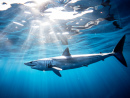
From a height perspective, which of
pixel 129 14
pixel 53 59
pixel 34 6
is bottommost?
pixel 53 59

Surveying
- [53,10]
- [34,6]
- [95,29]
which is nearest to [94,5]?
[53,10]

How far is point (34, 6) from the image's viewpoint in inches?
305

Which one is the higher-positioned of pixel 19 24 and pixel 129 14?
pixel 129 14

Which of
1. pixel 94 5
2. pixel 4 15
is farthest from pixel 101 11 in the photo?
pixel 4 15

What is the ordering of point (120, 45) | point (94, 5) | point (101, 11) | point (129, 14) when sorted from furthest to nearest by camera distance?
point (129, 14), point (101, 11), point (94, 5), point (120, 45)

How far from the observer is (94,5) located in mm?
8055

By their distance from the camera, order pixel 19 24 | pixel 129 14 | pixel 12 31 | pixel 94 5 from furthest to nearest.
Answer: pixel 12 31
pixel 19 24
pixel 129 14
pixel 94 5

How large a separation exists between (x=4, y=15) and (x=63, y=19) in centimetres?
717

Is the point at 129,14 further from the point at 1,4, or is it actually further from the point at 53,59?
the point at 1,4

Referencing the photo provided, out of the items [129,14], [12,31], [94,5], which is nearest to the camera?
[94,5]

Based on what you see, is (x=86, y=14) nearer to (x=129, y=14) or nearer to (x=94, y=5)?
(x=94, y=5)

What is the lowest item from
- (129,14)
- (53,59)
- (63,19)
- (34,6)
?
(53,59)

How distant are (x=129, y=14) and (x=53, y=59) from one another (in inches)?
448

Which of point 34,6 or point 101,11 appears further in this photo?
point 101,11
